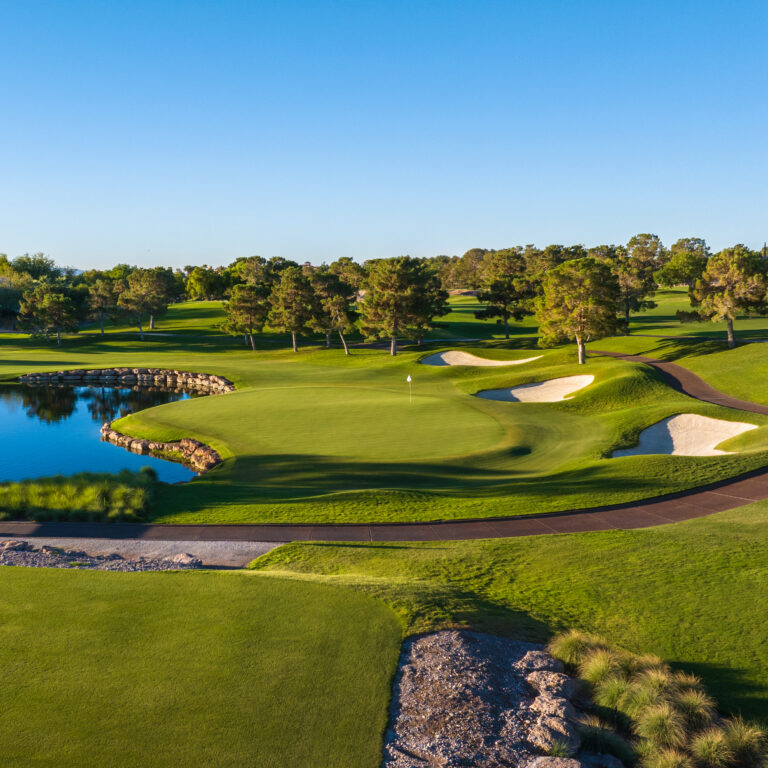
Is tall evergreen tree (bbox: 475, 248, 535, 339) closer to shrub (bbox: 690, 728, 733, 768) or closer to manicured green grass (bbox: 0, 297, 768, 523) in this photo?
manicured green grass (bbox: 0, 297, 768, 523)

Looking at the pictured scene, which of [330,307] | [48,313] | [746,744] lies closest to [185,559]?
[746,744]

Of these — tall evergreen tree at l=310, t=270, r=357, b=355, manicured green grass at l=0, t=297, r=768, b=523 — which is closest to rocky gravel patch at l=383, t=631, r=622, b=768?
manicured green grass at l=0, t=297, r=768, b=523

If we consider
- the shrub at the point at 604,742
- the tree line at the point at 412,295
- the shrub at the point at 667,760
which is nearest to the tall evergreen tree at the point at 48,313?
the tree line at the point at 412,295

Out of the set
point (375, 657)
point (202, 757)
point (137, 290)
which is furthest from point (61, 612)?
point (137, 290)

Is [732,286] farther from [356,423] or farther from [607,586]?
[607,586]

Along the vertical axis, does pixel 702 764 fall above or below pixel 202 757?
below

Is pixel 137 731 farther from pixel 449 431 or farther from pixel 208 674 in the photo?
pixel 449 431
